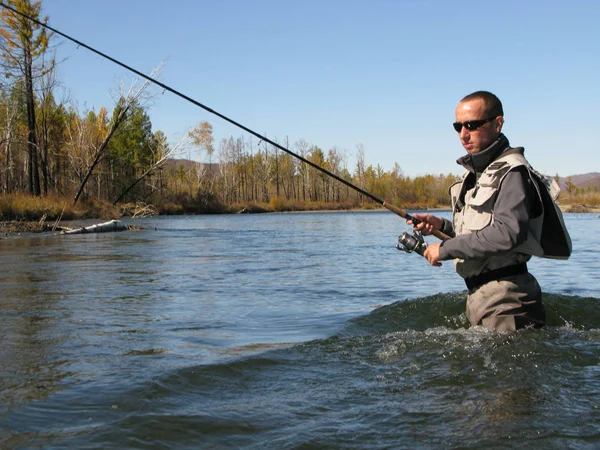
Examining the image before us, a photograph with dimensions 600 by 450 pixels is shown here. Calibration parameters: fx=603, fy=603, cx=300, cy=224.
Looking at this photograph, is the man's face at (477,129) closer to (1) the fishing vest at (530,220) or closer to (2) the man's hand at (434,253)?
(1) the fishing vest at (530,220)

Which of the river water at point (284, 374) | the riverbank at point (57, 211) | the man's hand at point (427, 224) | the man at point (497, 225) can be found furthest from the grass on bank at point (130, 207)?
the man at point (497, 225)

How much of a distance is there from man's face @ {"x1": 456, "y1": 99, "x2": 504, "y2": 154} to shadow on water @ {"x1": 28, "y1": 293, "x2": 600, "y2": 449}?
1.25m

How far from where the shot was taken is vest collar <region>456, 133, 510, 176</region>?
3855 millimetres

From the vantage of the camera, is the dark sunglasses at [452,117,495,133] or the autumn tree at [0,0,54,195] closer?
the dark sunglasses at [452,117,495,133]

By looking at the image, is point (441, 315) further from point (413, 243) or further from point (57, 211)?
point (57, 211)

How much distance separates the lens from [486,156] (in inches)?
152

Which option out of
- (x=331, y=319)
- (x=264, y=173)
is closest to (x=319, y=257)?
(x=331, y=319)

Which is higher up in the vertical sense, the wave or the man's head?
the man's head

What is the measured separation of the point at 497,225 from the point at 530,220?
11.0 inches

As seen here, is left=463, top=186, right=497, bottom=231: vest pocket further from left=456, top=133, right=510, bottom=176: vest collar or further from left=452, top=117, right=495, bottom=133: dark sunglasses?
left=452, top=117, right=495, bottom=133: dark sunglasses

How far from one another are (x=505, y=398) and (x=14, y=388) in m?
2.99

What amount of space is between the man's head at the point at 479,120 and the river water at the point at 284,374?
1272 millimetres

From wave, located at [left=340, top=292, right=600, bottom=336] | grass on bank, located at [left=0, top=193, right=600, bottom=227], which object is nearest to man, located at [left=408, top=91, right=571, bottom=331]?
wave, located at [left=340, top=292, right=600, bottom=336]

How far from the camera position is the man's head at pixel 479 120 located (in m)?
3.84
